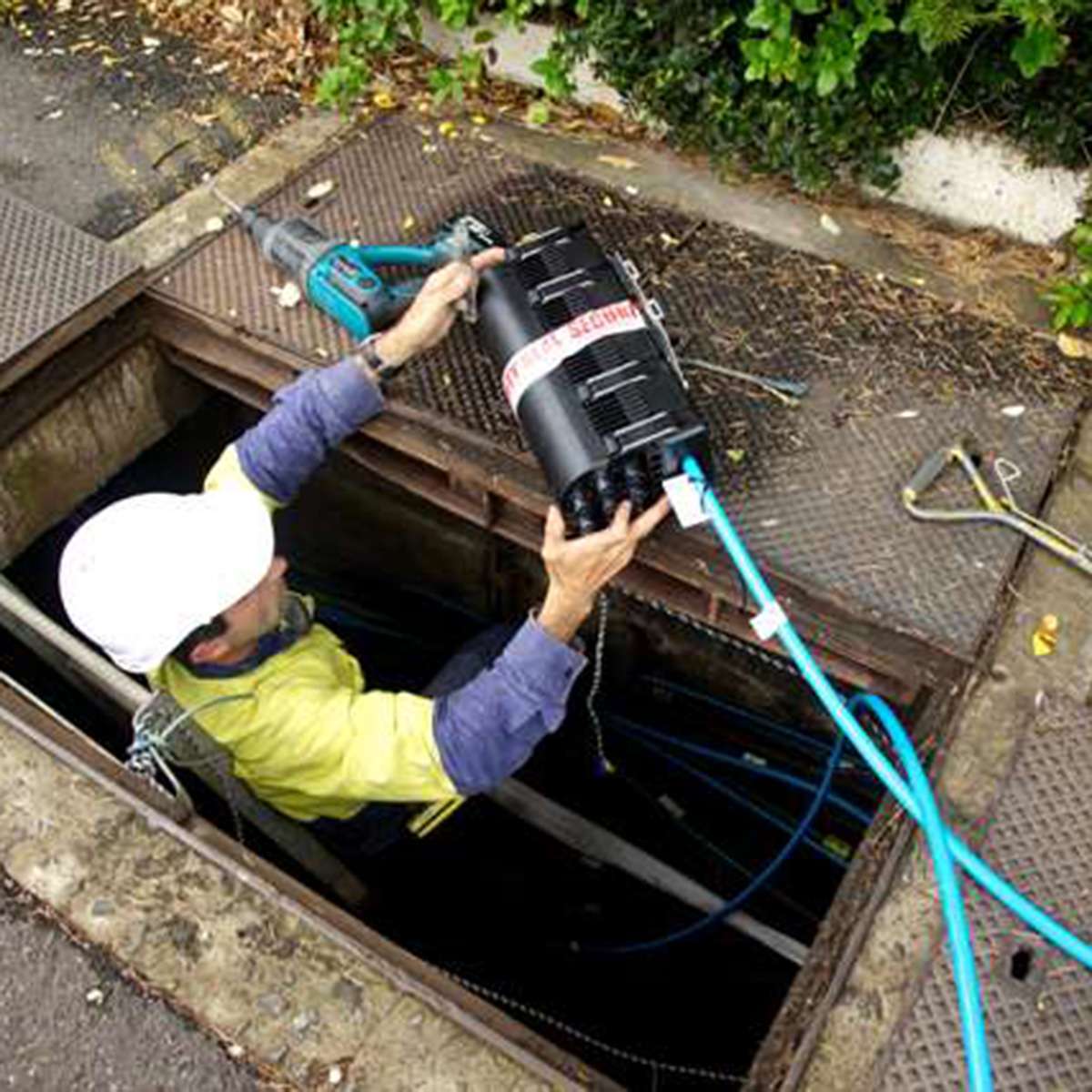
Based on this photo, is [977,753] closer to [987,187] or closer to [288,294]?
[987,187]

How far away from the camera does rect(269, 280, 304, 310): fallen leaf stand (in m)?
3.45

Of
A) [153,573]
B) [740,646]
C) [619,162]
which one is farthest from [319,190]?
[740,646]

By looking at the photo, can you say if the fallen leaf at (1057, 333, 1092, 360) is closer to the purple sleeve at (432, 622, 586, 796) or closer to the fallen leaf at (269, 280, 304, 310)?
the purple sleeve at (432, 622, 586, 796)

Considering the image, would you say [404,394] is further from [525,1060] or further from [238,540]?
[525,1060]

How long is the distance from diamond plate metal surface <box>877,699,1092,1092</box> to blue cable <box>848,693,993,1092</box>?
45mm

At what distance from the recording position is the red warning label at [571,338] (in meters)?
2.64

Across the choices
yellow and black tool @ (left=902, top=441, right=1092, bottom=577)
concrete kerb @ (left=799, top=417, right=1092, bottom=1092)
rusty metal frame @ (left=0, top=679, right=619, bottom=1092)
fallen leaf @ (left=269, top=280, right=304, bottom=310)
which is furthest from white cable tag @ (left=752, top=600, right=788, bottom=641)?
fallen leaf @ (left=269, top=280, right=304, bottom=310)

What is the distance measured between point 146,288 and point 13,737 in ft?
5.26

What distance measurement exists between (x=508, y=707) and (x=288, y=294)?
68.7 inches

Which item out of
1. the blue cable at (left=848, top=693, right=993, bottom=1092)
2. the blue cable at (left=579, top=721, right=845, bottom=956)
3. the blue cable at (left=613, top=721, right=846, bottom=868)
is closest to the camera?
the blue cable at (left=848, top=693, right=993, bottom=1092)

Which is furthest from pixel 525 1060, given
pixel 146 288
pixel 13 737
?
pixel 146 288

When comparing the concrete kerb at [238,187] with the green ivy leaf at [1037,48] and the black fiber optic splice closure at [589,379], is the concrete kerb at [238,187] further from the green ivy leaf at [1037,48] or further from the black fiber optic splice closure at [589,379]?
the green ivy leaf at [1037,48]

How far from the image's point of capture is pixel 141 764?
257 centimetres

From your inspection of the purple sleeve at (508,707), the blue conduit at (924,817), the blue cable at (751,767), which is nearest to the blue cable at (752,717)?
the blue cable at (751,767)
